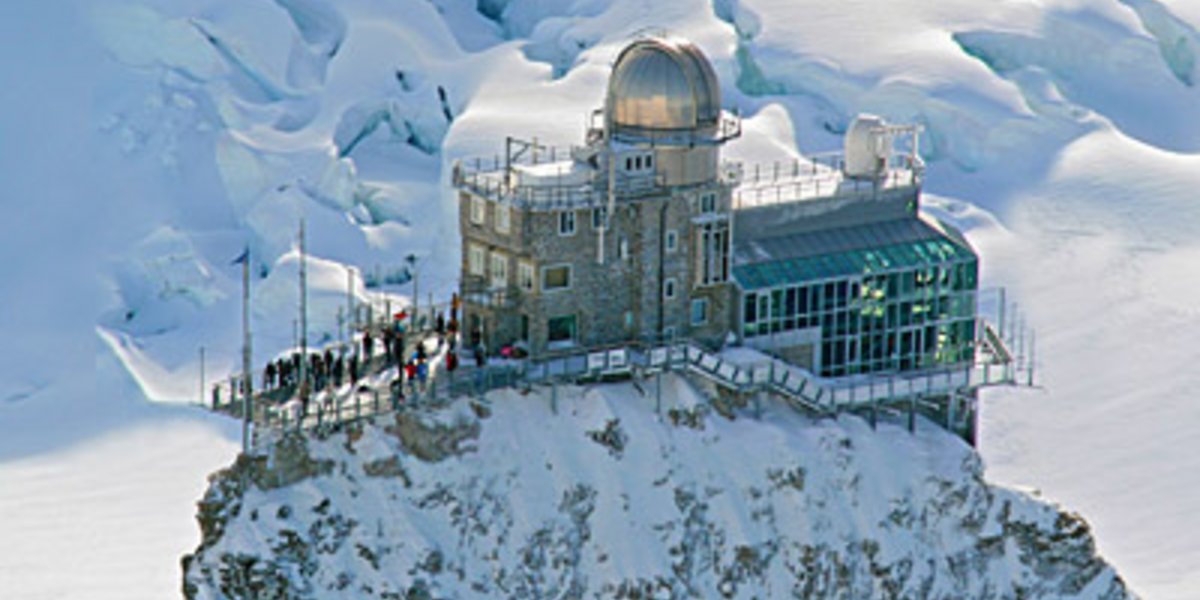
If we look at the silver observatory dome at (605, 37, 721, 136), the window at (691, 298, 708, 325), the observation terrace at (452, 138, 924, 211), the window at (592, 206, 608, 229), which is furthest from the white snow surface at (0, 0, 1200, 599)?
the silver observatory dome at (605, 37, 721, 136)

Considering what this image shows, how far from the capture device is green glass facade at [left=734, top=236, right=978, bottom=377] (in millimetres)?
111000

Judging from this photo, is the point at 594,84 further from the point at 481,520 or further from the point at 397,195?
the point at 481,520

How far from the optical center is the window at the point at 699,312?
110 metres

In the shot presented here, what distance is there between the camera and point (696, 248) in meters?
110

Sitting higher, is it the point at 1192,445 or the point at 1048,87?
the point at 1048,87

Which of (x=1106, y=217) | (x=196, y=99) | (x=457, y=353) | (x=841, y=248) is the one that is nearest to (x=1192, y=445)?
(x=1106, y=217)

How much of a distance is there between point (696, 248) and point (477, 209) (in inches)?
284

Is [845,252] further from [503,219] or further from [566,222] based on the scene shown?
[503,219]

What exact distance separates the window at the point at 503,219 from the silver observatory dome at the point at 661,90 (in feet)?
14.9

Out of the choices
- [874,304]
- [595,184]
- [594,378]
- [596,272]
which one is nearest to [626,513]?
[594,378]

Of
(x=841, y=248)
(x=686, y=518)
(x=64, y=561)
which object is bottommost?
(x=64, y=561)

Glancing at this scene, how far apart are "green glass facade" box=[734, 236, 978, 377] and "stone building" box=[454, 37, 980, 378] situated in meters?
0.05

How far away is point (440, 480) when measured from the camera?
336 feet

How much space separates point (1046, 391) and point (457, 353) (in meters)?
36.0
